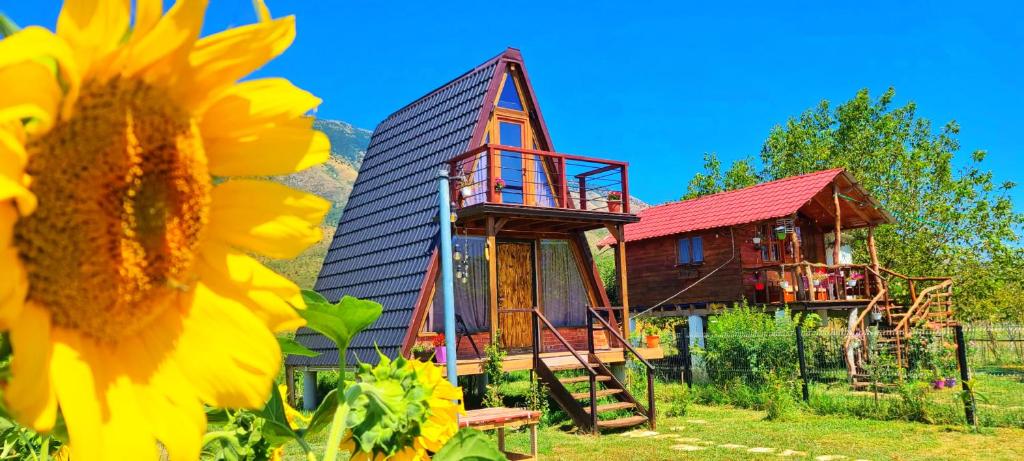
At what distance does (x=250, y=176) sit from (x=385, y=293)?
499 inches

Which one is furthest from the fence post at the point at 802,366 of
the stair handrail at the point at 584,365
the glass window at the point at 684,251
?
the glass window at the point at 684,251

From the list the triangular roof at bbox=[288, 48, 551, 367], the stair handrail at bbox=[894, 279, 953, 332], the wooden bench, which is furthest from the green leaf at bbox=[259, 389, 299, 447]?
the stair handrail at bbox=[894, 279, 953, 332]

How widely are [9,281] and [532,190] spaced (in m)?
13.2

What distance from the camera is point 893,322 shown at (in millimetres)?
18328

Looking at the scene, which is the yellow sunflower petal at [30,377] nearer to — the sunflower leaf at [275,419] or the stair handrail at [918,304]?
the sunflower leaf at [275,419]

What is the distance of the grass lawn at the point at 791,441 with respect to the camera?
31.8ft

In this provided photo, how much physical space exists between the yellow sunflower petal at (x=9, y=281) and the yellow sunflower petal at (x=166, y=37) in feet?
0.34

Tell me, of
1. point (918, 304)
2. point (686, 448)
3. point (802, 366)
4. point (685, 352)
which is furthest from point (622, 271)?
point (918, 304)

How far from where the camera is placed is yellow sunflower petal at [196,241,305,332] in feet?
1.60

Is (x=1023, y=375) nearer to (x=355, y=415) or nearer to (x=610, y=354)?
(x=610, y=354)

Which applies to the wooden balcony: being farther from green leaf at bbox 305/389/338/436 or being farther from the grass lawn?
→ green leaf at bbox 305/389/338/436

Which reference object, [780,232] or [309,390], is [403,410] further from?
[780,232]

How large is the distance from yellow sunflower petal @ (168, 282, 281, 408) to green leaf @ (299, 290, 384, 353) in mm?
159

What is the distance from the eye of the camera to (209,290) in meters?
0.48
